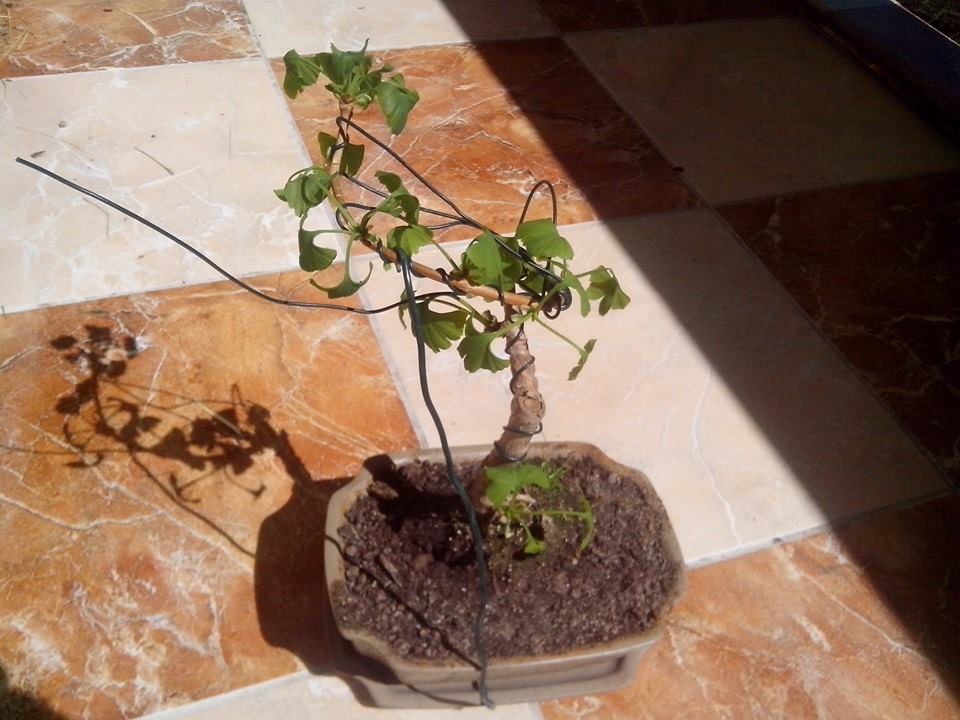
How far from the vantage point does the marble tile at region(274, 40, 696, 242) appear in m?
1.92

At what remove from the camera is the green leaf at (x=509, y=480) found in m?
0.92

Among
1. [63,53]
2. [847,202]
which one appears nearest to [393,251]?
[847,202]

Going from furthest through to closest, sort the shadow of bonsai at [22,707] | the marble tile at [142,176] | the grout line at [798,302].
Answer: the marble tile at [142,176] < the grout line at [798,302] < the shadow of bonsai at [22,707]

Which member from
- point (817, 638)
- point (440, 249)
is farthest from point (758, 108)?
point (440, 249)

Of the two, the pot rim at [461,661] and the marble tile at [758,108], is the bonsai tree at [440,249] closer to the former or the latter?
the pot rim at [461,661]

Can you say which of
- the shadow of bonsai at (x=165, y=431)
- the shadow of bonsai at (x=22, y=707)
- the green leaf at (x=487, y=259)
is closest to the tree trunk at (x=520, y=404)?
the green leaf at (x=487, y=259)

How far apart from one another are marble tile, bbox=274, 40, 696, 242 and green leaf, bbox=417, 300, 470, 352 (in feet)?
3.17

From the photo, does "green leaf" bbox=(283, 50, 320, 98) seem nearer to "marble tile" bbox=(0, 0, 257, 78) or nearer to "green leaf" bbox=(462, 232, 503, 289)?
"green leaf" bbox=(462, 232, 503, 289)

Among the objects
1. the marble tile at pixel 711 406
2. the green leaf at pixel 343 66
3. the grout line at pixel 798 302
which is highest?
the green leaf at pixel 343 66

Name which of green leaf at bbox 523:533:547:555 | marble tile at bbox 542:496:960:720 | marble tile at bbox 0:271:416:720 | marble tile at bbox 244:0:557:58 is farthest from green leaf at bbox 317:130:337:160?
marble tile at bbox 244:0:557:58

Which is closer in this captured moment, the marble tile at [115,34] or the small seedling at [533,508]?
the small seedling at [533,508]

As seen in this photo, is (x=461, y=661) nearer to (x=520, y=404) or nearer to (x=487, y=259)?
(x=520, y=404)

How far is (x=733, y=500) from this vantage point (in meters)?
1.45

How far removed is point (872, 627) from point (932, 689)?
11 cm
